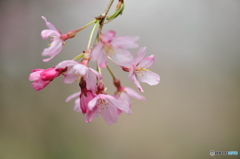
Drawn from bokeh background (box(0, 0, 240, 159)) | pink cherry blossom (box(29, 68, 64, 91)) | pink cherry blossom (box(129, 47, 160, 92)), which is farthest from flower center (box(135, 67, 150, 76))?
bokeh background (box(0, 0, 240, 159))

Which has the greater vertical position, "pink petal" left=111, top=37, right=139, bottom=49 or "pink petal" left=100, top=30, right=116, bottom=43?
"pink petal" left=100, top=30, right=116, bottom=43

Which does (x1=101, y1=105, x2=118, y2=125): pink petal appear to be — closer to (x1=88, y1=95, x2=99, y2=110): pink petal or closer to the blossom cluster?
the blossom cluster

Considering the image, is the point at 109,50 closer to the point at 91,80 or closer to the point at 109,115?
the point at 91,80

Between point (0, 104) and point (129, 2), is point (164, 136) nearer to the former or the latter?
point (129, 2)

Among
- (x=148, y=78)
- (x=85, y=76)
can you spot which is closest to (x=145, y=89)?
(x=148, y=78)

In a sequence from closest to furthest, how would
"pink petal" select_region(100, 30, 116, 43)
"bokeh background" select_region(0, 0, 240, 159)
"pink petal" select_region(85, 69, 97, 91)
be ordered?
1. "pink petal" select_region(100, 30, 116, 43)
2. "pink petal" select_region(85, 69, 97, 91)
3. "bokeh background" select_region(0, 0, 240, 159)

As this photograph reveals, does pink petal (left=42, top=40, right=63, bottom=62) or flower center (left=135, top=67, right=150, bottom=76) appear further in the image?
flower center (left=135, top=67, right=150, bottom=76)

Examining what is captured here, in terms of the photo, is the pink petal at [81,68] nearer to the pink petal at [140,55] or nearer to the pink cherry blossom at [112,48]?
the pink cherry blossom at [112,48]
